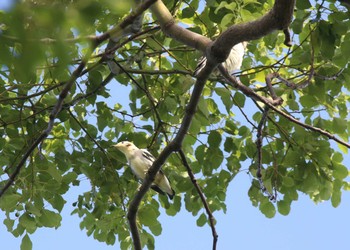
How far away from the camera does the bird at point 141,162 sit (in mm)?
5262

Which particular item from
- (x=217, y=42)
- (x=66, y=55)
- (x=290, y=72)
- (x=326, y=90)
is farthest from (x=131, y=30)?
(x=290, y=72)

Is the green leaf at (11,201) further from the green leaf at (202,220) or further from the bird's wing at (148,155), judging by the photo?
the green leaf at (202,220)

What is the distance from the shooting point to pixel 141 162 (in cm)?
543

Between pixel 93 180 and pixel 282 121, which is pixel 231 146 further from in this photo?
pixel 93 180

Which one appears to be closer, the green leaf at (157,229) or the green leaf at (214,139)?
the green leaf at (157,229)

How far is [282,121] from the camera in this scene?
5.07 m

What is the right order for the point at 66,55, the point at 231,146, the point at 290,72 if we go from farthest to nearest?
1. the point at 290,72
2. the point at 231,146
3. the point at 66,55

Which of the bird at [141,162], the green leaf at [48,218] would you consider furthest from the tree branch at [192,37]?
the bird at [141,162]

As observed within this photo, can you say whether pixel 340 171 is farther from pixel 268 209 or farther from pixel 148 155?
pixel 148 155

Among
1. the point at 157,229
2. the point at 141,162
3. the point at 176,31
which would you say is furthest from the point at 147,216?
the point at 176,31

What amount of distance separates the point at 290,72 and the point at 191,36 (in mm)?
2628

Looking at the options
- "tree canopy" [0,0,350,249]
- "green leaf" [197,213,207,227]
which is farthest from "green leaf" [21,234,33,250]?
"green leaf" [197,213,207,227]

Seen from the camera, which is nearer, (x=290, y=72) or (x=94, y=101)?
(x=94, y=101)

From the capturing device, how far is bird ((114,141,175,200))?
526 cm
